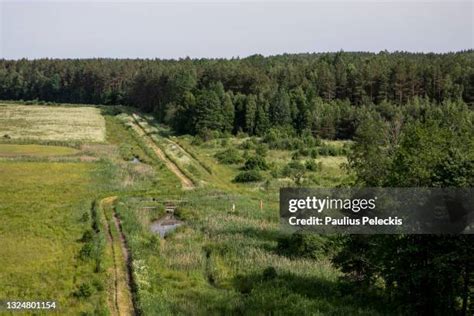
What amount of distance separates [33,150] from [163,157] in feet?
61.7

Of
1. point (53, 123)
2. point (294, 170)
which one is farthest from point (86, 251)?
point (53, 123)

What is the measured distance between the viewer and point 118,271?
25.4 metres

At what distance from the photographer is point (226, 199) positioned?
144 ft

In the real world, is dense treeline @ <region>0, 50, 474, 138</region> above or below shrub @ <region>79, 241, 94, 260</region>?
above

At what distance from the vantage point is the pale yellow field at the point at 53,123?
289 ft

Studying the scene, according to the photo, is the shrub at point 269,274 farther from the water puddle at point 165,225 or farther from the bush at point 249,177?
the bush at point 249,177

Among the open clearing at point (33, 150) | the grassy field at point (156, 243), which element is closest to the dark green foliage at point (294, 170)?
the grassy field at point (156, 243)

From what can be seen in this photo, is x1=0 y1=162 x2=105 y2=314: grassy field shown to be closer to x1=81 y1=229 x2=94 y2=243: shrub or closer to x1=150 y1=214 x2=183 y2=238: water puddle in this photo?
x1=81 y1=229 x2=94 y2=243: shrub

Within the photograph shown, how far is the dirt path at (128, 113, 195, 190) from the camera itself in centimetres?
5094

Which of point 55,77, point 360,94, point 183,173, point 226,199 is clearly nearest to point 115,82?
point 55,77

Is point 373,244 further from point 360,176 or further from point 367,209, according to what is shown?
point 360,176
